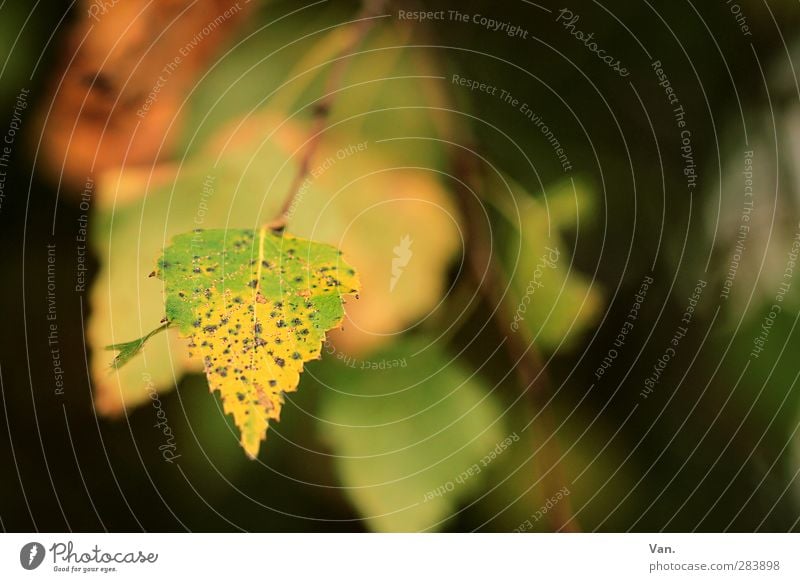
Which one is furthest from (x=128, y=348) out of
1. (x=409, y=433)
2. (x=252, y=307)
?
(x=409, y=433)

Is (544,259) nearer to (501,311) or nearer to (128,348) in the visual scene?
(501,311)

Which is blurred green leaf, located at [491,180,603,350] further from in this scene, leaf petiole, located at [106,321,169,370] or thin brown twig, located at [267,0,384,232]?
leaf petiole, located at [106,321,169,370]

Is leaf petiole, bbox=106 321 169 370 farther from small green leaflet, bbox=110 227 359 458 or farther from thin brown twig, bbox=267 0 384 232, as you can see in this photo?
thin brown twig, bbox=267 0 384 232

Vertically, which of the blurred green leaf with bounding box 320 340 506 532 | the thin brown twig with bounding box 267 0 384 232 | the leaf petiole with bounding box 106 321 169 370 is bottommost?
the blurred green leaf with bounding box 320 340 506 532

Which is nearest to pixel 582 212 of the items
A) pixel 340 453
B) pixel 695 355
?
pixel 695 355

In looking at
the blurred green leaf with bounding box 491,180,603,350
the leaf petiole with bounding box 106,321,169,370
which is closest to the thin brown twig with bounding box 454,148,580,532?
the blurred green leaf with bounding box 491,180,603,350

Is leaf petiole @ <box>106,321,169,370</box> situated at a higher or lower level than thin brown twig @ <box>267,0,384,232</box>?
lower
